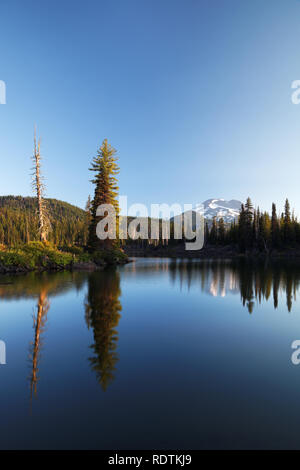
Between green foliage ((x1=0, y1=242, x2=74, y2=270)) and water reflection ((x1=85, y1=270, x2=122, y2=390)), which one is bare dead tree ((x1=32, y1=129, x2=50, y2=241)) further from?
water reflection ((x1=85, y1=270, x2=122, y2=390))

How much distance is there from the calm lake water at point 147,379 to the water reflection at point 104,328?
40 mm

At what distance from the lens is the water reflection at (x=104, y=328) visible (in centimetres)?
529

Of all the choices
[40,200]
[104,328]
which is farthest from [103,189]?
[104,328]

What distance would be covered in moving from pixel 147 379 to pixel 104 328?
3.48m

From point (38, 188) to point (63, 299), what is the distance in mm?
24138

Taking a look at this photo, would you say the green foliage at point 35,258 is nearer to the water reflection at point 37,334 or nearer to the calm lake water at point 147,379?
the water reflection at point 37,334

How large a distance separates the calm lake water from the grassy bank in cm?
1403

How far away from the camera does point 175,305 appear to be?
11.8 meters

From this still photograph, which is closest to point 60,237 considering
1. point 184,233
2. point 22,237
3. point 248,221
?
point 22,237

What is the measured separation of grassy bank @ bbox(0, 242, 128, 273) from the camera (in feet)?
73.4

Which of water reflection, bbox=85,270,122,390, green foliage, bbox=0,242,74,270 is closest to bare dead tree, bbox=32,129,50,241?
green foliage, bbox=0,242,74,270

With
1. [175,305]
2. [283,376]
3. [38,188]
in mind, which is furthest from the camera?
[38,188]

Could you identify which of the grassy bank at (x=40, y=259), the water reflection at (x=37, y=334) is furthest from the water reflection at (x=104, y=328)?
the grassy bank at (x=40, y=259)
